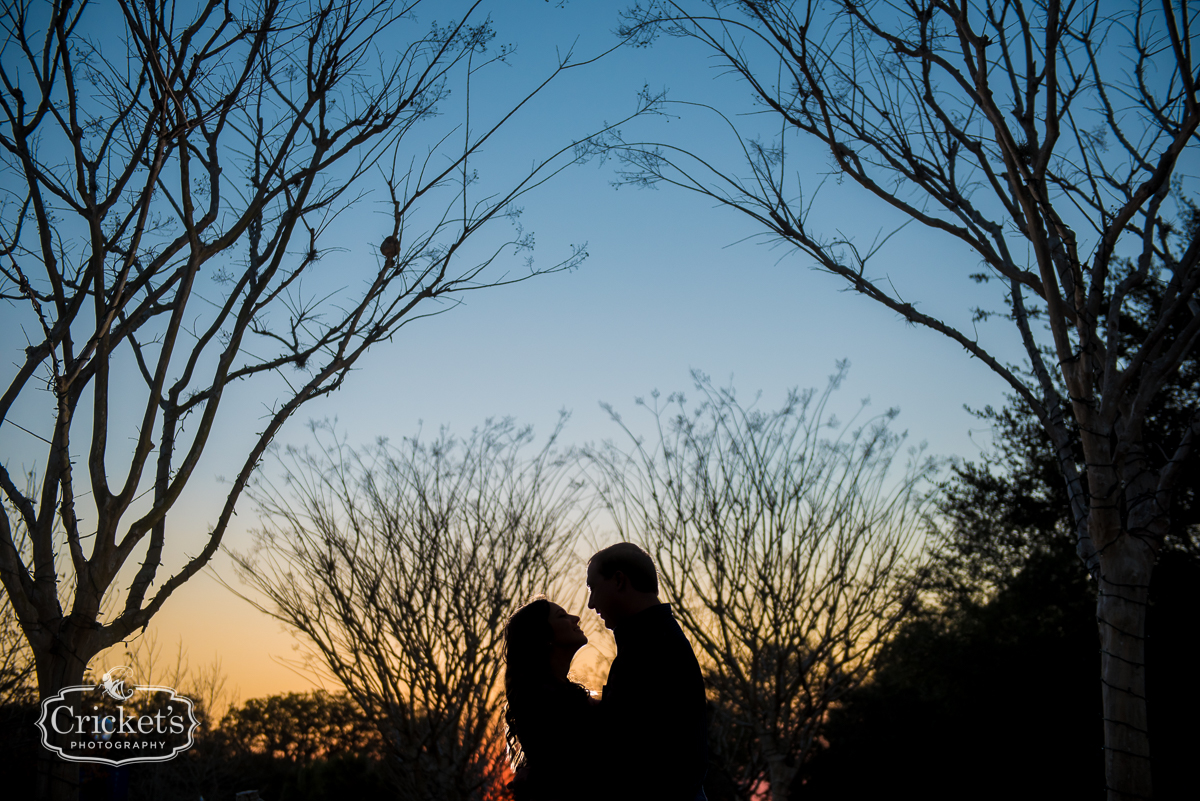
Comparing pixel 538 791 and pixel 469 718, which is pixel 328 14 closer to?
pixel 538 791

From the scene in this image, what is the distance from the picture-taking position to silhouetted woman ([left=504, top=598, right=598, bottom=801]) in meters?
2.11

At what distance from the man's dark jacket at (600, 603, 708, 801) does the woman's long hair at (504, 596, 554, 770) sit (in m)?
0.19

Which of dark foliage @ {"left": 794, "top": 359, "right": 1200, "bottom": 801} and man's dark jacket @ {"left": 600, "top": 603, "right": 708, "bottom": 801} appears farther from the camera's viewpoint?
dark foliage @ {"left": 794, "top": 359, "right": 1200, "bottom": 801}

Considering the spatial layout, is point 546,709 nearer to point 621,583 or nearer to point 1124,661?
point 621,583

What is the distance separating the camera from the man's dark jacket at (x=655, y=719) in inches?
81.0

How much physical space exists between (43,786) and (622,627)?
248 centimetres

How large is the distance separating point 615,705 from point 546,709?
192 millimetres

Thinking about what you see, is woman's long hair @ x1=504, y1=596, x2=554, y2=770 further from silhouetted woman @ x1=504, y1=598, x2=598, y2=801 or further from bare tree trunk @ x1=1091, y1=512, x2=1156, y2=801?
bare tree trunk @ x1=1091, y1=512, x2=1156, y2=801

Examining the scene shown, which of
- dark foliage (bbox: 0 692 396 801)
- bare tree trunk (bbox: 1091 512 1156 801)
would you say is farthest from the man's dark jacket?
dark foliage (bbox: 0 692 396 801)

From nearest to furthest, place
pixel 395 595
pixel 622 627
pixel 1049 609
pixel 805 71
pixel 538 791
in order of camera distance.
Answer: pixel 538 791 → pixel 622 627 → pixel 805 71 → pixel 395 595 → pixel 1049 609

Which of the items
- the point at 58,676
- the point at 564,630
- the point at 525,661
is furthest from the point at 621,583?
the point at 58,676

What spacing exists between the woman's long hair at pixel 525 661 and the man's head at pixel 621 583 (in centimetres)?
16

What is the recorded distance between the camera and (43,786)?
3.18 m

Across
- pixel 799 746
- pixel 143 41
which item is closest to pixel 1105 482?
pixel 143 41
